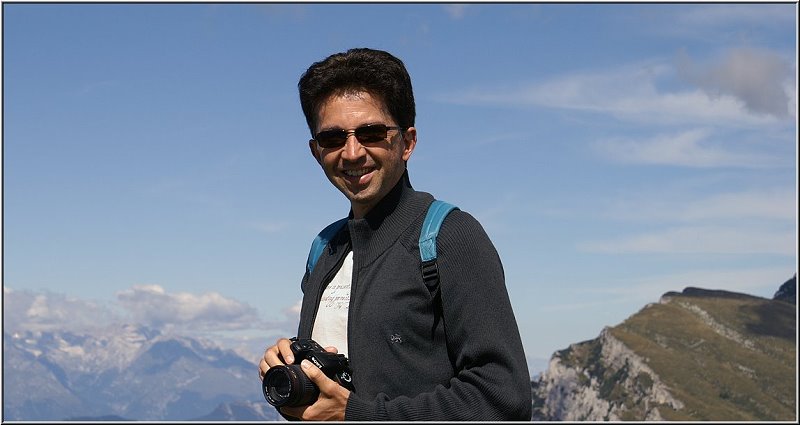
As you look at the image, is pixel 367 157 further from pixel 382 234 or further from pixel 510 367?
pixel 510 367

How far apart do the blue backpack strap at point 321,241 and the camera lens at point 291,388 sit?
3.67 ft

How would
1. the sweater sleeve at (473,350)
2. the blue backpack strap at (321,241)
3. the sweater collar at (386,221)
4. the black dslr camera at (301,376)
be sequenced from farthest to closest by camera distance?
the blue backpack strap at (321,241) → the sweater collar at (386,221) → the black dslr camera at (301,376) → the sweater sleeve at (473,350)

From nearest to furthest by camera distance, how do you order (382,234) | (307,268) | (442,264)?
(442,264), (382,234), (307,268)

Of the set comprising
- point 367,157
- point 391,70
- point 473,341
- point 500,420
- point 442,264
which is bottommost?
point 500,420

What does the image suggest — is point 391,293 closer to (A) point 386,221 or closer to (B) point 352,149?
(A) point 386,221

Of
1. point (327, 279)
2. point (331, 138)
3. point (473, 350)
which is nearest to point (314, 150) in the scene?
point (331, 138)

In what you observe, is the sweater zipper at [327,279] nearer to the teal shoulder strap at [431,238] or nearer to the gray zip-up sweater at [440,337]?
the gray zip-up sweater at [440,337]

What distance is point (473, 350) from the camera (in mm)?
4445

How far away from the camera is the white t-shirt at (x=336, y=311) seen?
16.4 ft

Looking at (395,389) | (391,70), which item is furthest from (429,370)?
(391,70)

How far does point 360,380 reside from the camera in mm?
4695

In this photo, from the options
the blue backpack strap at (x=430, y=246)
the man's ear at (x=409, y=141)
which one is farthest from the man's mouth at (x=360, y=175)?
the blue backpack strap at (x=430, y=246)

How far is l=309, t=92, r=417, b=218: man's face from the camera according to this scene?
16.3ft

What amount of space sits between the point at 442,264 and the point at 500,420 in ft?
2.77
